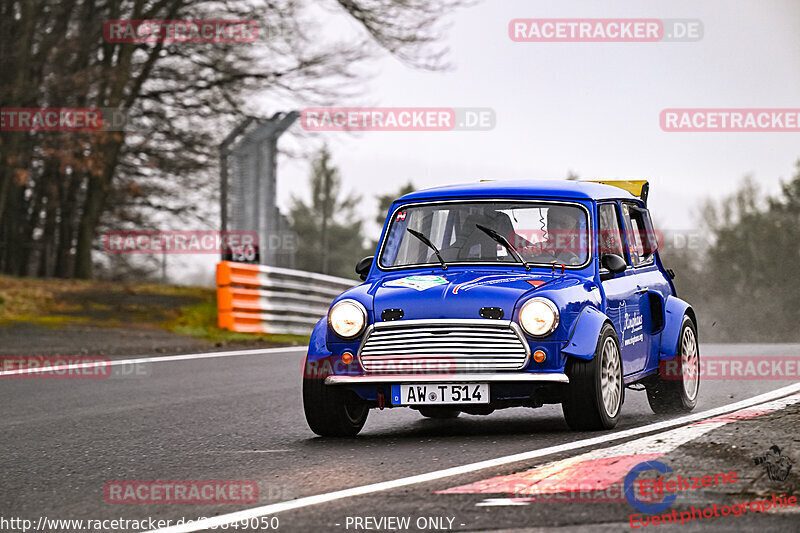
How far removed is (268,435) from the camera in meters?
8.49

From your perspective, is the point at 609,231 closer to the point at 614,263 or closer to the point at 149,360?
the point at 614,263

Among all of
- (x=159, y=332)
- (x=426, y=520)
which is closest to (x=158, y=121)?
(x=159, y=332)

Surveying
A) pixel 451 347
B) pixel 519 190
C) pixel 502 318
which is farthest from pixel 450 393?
pixel 519 190

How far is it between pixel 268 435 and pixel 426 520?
3.47 m

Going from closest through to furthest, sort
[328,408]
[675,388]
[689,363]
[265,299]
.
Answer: [328,408] → [675,388] → [689,363] → [265,299]

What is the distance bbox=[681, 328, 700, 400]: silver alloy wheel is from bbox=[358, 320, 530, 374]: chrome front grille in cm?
227

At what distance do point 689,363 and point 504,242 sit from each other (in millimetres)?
2047

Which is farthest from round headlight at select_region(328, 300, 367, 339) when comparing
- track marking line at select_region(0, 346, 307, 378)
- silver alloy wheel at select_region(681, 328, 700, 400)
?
track marking line at select_region(0, 346, 307, 378)

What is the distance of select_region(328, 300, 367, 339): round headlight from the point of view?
7.93 metres

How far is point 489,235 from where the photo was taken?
343 inches

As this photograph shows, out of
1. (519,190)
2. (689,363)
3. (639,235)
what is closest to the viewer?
(519,190)

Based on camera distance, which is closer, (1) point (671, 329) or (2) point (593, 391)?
(2) point (593, 391)

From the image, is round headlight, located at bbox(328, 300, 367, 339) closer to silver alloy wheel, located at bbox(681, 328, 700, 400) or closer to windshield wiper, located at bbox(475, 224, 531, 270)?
windshield wiper, located at bbox(475, 224, 531, 270)

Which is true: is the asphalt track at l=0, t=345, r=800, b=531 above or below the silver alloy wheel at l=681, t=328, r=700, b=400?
below
